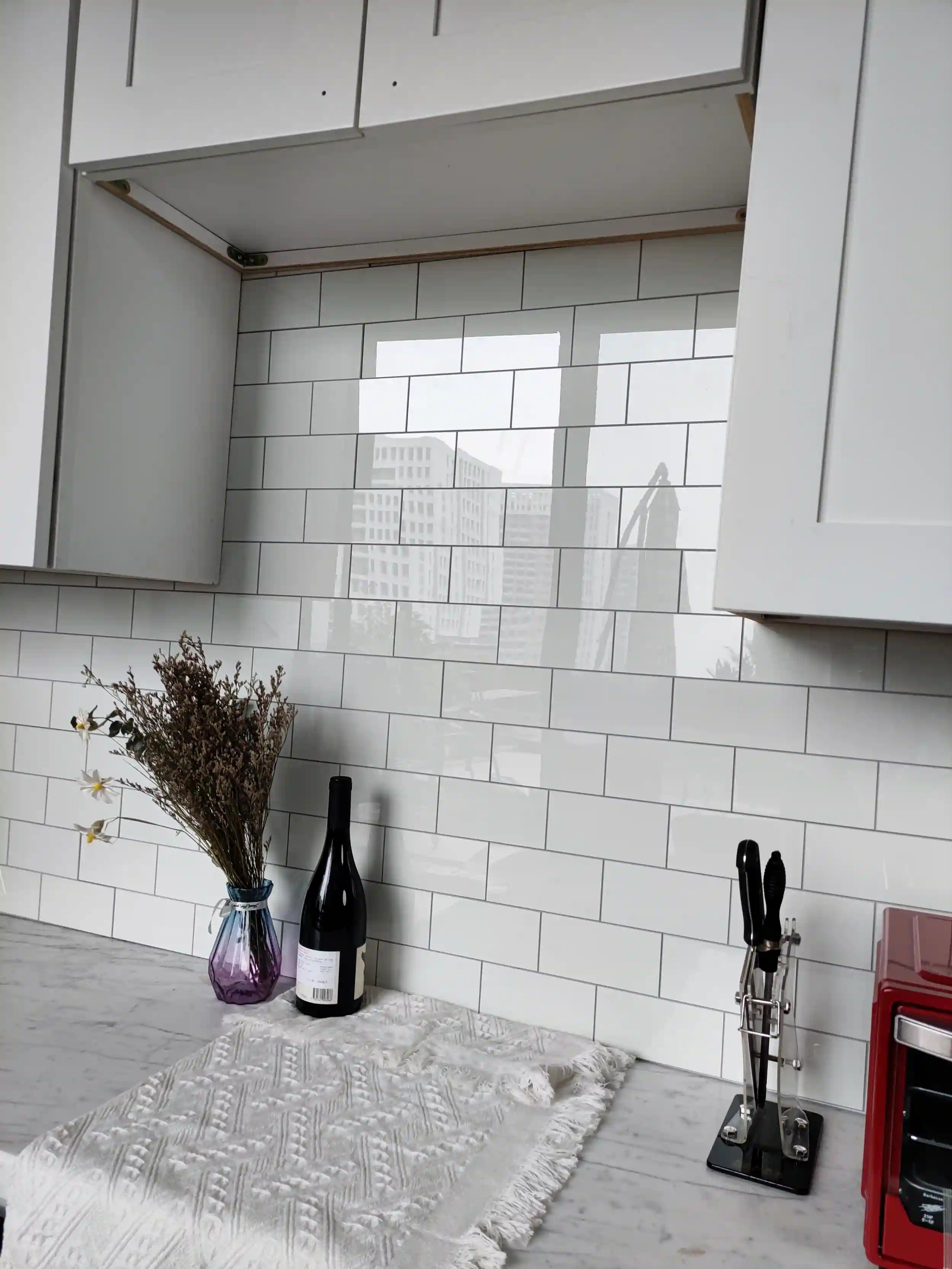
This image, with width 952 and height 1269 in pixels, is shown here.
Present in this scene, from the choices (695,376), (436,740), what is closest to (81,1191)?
(436,740)

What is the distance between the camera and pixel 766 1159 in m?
1.08

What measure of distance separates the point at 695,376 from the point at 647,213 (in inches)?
9.0

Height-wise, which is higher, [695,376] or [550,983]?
[695,376]

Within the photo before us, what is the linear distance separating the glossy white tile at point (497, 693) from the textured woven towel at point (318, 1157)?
17.4 inches

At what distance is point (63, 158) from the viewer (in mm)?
1277

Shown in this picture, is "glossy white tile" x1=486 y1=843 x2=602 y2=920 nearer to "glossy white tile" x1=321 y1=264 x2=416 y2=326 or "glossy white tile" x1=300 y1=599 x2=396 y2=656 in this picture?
"glossy white tile" x1=300 y1=599 x2=396 y2=656

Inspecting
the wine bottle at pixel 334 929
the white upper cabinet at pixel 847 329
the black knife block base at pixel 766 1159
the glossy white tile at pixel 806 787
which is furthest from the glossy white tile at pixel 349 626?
the black knife block base at pixel 766 1159

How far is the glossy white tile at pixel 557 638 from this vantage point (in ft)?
4.50

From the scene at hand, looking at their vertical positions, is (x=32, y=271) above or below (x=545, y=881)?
above

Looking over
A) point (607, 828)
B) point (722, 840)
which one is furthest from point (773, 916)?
point (607, 828)

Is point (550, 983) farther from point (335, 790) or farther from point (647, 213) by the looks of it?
point (647, 213)

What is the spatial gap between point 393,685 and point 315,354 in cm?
55

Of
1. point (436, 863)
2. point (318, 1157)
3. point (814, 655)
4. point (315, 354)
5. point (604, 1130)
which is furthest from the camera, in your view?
point (315, 354)

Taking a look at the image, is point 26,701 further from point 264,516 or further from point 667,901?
point 667,901
